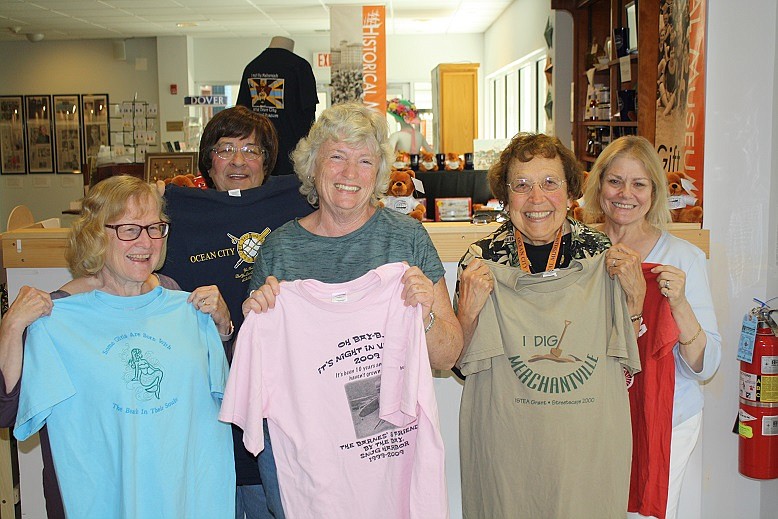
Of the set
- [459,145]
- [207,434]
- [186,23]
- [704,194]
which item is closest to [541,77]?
[459,145]

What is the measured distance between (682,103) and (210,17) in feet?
29.1

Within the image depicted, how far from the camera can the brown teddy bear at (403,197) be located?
152 inches

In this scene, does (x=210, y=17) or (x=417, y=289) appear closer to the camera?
(x=417, y=289)

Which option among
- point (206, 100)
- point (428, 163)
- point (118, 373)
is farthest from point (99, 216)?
point (206, 100)

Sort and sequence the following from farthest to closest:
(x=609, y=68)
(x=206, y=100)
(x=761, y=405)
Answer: (x=206, y=100)
(x=609, y=68)
(x=761, y=405)

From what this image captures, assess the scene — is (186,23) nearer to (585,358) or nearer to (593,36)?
(593,36)

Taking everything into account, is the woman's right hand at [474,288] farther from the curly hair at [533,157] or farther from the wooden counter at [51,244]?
the wooden counter at [51,244]

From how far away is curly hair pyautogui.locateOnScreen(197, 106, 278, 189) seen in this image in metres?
2.41

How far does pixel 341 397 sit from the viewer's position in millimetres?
1882

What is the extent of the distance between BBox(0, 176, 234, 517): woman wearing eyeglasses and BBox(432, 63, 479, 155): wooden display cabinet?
10.6 m

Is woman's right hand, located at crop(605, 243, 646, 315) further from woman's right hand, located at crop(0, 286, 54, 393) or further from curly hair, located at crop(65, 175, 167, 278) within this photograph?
woman's right hand, located at crop(0, 286, 54, 393)

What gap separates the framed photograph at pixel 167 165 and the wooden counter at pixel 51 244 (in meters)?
2.61

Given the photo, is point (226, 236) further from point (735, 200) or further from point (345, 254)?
point (735, 200)

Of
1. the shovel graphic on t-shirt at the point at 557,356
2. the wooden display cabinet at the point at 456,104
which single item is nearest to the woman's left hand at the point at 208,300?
the shovel graphic on t-shirt at the point at 557,356
